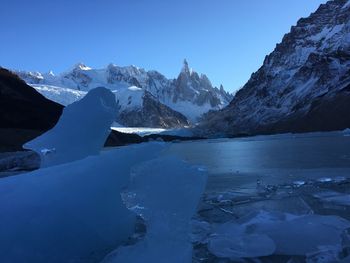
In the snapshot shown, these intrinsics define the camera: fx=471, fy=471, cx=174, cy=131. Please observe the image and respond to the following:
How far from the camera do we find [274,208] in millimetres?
11727

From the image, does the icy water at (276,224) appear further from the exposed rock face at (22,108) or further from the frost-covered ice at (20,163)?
the exposed rock face at (22,108)

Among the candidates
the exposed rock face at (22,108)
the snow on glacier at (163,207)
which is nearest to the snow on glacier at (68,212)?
the snow on glacier at (163,207)

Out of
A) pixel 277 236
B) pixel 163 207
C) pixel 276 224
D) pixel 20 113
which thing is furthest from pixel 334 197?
pixel 20 113

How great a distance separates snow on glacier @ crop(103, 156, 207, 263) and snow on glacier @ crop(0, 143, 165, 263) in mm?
110

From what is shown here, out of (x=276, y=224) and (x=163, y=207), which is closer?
(x=163, y=207)

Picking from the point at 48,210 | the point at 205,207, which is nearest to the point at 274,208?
the point at 205,207

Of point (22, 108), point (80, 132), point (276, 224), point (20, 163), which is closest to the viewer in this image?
point (276, 224)

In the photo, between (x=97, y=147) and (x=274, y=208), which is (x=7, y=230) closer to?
(x=97, y=147)

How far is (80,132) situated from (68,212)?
182 inches

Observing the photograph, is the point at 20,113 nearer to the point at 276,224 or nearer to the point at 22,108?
the point at 22,108

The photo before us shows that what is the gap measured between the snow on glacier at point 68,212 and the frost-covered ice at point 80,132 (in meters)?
3.10

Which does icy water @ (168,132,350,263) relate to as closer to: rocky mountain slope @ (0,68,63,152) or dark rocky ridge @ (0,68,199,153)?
dark rocky ridge @ (0,68,199,153)

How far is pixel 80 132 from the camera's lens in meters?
12.0

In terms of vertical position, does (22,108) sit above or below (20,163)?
A: above
